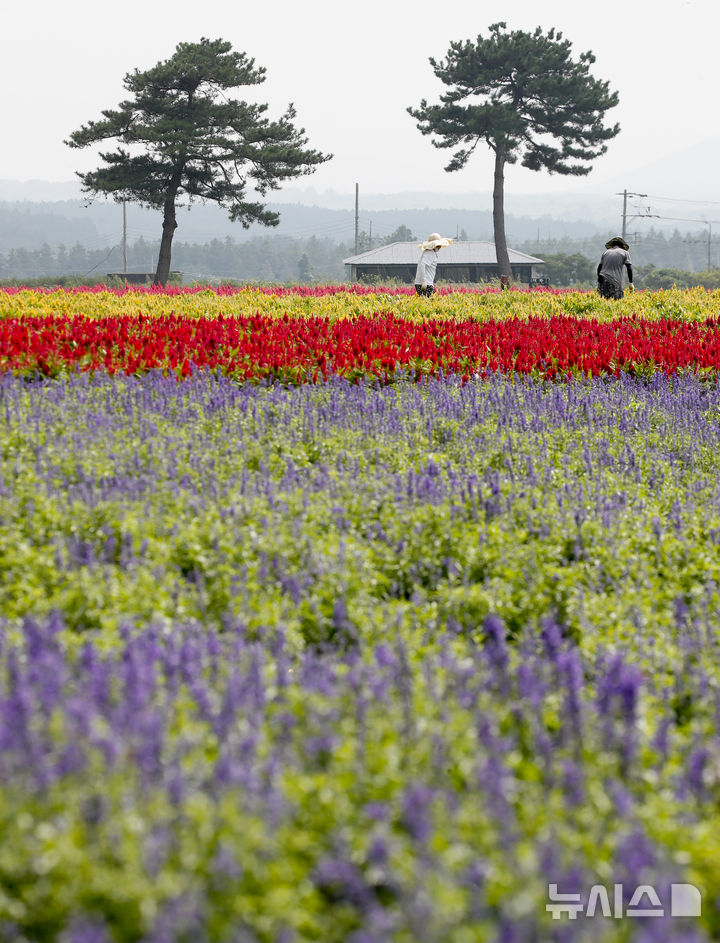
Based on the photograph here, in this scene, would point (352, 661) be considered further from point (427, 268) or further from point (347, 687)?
point (427, 268)

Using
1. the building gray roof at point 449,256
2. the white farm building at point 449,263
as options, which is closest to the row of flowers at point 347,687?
the white farm building at point 449,263

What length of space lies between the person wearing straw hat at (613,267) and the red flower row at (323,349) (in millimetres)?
6399

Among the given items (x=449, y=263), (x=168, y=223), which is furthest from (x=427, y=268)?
(x=449, y=263)

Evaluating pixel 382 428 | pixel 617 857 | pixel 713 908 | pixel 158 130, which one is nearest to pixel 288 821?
pixel 617 857

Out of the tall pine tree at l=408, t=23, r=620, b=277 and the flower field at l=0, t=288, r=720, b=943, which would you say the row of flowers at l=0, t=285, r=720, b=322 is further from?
the tall pine tree at l=408, t=23, r=620, b=277

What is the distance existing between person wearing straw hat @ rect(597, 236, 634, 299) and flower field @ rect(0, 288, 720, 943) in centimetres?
1076

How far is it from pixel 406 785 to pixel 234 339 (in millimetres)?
8606

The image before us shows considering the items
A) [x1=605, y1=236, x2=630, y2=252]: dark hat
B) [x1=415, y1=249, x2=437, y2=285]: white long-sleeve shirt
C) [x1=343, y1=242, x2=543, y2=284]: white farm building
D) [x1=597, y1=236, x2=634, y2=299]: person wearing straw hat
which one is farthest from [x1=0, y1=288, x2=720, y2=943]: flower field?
[x1=343, y1=242, x2=543, y2=284]: white farm building

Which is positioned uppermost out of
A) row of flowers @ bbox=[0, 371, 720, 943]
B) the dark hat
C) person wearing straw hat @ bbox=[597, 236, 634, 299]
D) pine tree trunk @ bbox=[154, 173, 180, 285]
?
pine tree trunk @ bbox=[154, 173, 180, 285]

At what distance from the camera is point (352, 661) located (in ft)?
10.0

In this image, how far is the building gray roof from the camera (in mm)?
83312

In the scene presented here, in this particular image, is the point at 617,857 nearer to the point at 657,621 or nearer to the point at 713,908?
the point at 713,908

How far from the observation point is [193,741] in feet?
7.75

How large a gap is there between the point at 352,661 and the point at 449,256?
85920mm
